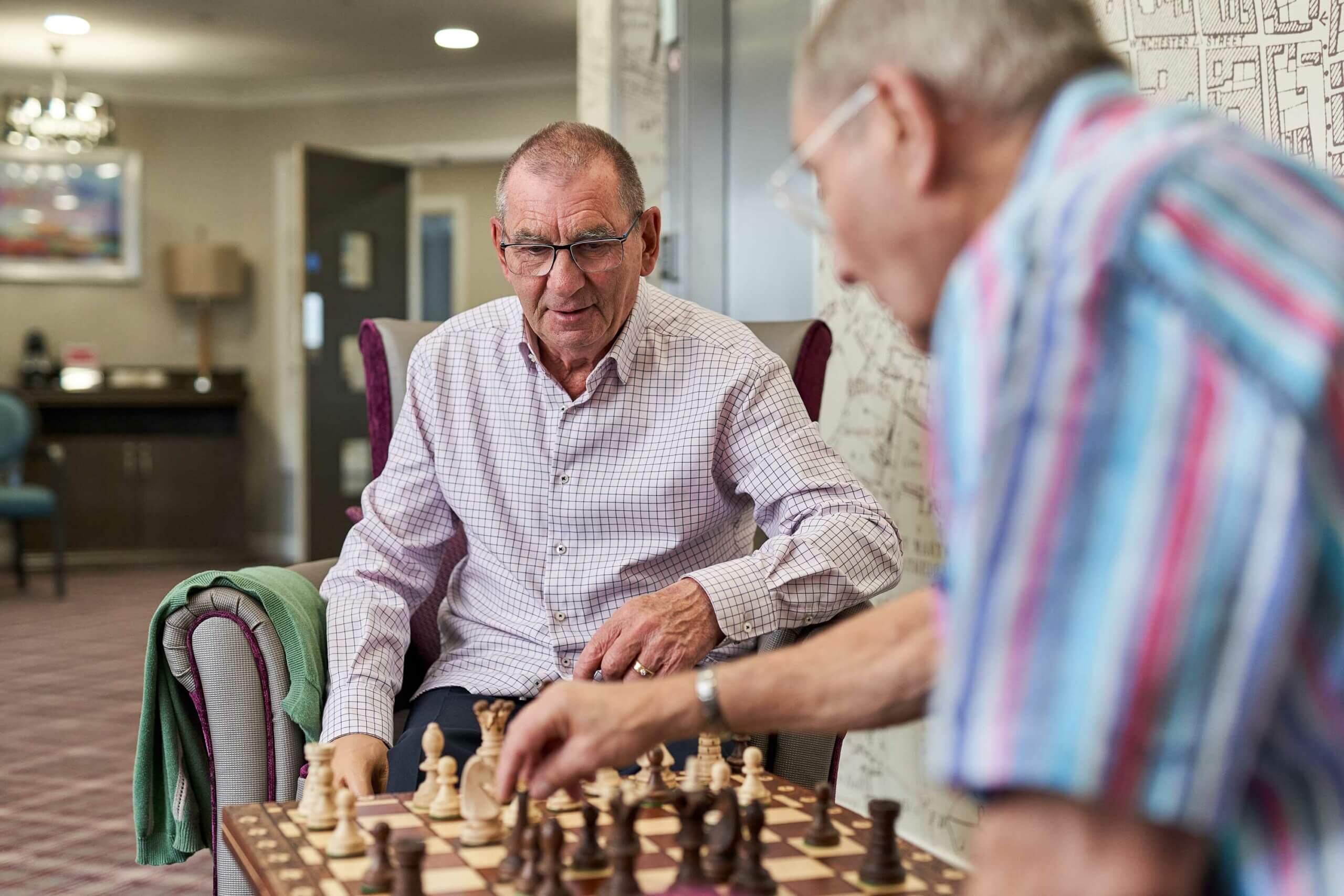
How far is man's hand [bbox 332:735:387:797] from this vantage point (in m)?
1.62

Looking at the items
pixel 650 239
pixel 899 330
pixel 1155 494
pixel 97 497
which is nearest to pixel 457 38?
pixel 97 497

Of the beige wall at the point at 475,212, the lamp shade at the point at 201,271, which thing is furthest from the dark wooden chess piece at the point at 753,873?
the beige wall at the point at 475,212

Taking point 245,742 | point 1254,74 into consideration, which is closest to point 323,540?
point 245,742

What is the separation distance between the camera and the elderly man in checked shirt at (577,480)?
6.19 feet

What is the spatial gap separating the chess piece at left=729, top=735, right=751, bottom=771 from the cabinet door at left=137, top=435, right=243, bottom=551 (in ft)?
23.6

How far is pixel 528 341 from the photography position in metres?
2.03

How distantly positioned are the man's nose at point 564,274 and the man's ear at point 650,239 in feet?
0.54

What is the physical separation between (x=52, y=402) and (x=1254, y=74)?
7.50 metres


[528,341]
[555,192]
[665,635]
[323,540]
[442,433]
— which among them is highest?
[555,192]

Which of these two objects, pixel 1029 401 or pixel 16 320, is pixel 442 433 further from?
pixel 16 320

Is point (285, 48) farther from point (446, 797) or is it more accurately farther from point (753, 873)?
point (753, 873)

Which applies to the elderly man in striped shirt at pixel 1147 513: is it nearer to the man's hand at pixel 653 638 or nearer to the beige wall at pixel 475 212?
the man's hand at pixel 653 638

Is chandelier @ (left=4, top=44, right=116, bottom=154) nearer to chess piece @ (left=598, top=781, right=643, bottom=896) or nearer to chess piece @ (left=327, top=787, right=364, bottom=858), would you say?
chess piece @ (left=327, top=787, right=364, bottom=858)

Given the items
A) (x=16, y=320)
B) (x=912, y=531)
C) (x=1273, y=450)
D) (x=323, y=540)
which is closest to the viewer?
(x=1273, y=450)
